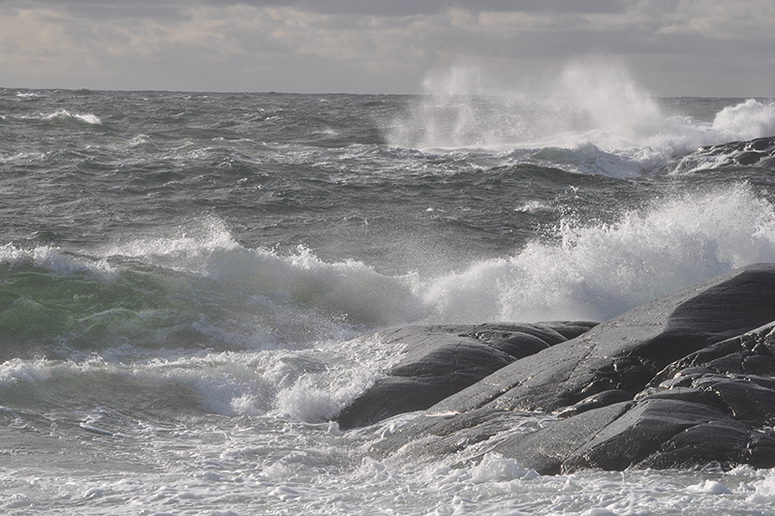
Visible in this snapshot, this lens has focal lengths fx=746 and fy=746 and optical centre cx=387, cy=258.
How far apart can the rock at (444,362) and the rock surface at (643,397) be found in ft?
1.17

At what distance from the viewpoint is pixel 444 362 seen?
6777 millimetres

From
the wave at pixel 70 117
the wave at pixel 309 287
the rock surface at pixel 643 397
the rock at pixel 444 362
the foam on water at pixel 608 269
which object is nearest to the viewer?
the rock surface at pixel 643 397

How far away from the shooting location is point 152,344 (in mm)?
8688

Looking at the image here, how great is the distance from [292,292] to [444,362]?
413 centimetres

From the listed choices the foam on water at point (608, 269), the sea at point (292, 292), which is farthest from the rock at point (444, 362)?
the foam on water at point (608, 269)

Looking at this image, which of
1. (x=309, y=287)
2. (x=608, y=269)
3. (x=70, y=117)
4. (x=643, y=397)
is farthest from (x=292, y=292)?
(x=70, y=117)

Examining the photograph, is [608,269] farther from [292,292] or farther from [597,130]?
[597,130]

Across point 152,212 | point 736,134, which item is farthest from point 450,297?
point 736,134

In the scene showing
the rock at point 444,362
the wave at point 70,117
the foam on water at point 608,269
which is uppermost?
the wave at point 70,117

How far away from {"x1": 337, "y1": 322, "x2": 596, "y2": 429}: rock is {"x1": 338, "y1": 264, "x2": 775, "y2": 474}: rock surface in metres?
0.36

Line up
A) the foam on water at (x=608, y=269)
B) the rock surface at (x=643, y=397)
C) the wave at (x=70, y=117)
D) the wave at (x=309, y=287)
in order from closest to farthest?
the rock surface at (x=643, y=397)
the wave at (x=309, y=287)
the foam on water at (x=608, y=269)
the wave at (x=70, y=117)

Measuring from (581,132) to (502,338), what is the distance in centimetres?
2465

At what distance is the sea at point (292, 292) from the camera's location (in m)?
4.52

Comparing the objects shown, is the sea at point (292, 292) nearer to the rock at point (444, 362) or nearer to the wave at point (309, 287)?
the wave at point (309, 287)
